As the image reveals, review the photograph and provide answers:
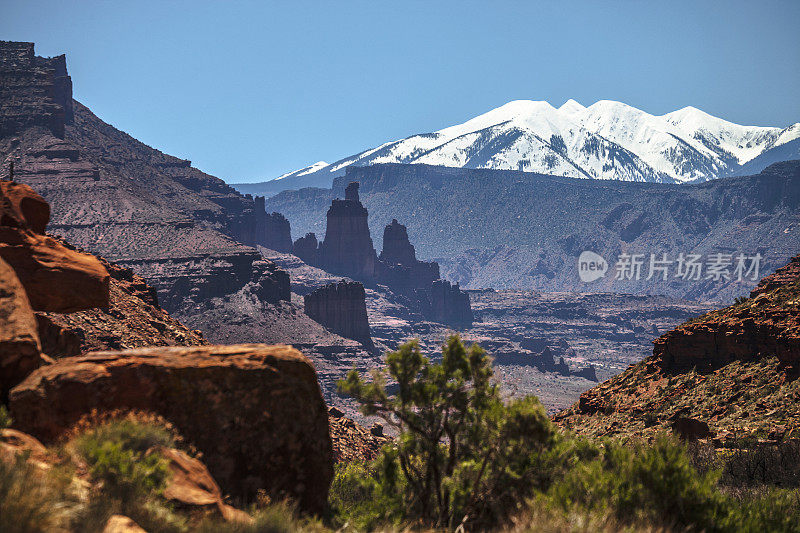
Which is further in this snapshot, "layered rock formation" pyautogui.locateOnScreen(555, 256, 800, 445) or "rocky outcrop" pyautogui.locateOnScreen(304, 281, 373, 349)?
"rocky outcrop" pyautogui.locateOnScreen(304, 281, 373, 349)

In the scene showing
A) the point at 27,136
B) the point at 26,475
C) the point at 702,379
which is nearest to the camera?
the point at 26,475

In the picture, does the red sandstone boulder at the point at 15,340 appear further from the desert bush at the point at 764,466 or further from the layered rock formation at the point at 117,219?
the layered rock formation at the point at 117,219

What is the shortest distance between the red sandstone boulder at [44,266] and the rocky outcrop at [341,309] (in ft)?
509

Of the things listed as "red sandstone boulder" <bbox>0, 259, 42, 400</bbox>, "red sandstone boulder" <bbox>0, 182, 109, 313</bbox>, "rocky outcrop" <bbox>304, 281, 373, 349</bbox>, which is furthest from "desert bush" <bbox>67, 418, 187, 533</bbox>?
"rocky outcrop" <bbox>304, 281, 373, 349</bbox>

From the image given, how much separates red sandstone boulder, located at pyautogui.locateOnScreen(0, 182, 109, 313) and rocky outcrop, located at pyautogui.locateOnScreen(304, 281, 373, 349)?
15530cm

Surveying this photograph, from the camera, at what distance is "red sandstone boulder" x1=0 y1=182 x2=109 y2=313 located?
18.2 meters

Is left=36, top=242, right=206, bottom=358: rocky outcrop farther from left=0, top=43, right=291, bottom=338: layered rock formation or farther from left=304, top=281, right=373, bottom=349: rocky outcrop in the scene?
left=304, top=281, right=373, bottom=349: rocky outcrop

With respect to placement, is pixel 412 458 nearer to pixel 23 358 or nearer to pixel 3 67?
pixel 23 358

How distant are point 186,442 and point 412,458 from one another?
699 centimetres

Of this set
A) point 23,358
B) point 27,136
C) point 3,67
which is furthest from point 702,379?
point 3,67

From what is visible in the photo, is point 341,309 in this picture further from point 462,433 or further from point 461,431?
point 461,431

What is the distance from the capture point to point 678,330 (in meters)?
49.3

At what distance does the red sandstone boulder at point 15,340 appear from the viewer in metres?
13.3

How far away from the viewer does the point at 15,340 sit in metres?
13.4
